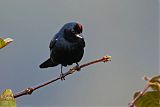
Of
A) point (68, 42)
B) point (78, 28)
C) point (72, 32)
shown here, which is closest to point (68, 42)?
point (68, 42)

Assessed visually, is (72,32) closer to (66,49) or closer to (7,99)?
(66,49)

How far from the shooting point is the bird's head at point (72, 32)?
3.08 m

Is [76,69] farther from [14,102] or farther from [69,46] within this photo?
[69,46]

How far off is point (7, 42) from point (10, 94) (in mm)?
276

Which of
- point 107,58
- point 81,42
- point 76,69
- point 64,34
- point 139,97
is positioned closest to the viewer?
point 139,97

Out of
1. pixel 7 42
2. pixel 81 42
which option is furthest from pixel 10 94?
pixel 81 42

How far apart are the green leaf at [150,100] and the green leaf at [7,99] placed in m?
0.37

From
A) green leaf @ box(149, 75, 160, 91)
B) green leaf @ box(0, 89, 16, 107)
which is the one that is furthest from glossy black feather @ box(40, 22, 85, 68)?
green leaf @ box(149, 75, 160, 91)

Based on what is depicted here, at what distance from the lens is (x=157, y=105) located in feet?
3.50

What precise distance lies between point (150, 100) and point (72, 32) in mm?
2190

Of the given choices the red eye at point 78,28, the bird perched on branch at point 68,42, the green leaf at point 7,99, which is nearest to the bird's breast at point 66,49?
the bird perched on branch at point 68,42

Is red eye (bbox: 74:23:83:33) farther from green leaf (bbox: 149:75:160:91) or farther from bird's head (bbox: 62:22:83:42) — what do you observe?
green leaf (bbox: 149:75:160:91)

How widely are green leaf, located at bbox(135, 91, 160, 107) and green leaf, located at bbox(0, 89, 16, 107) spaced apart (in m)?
0.37

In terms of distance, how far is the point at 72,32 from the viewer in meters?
3.21
